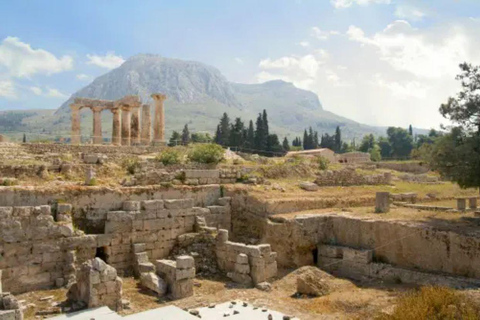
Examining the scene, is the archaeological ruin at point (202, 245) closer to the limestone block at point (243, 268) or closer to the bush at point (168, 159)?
the limestone block at point (243, 268)

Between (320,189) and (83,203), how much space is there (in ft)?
40.5

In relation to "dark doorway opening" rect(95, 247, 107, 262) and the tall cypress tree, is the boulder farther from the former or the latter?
the tall cypress tree

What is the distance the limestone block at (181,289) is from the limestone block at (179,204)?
12.9ft

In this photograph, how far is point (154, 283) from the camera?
41.3 feet

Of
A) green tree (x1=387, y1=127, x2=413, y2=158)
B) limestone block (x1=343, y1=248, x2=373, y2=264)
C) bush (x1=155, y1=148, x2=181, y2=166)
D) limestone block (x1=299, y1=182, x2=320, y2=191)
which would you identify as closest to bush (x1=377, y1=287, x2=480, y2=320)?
limestone block (x1=343, y1=248, x2=373, y2=264)

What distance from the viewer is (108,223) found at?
14367mm

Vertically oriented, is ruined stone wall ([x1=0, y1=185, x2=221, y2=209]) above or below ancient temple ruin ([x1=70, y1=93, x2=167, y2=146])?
below

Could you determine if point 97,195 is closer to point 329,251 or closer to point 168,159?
point 168,159

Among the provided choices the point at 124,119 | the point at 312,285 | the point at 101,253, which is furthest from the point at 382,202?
the point at 124,119

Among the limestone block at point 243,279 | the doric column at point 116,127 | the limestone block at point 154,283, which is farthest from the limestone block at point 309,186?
the doric column at point 116,127

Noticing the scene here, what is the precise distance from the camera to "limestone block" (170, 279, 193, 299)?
12.4m

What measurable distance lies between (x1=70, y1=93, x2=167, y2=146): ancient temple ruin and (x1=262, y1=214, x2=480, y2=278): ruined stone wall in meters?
21.2

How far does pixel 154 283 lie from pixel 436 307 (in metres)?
7.72

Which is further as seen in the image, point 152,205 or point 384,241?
point 152,205
